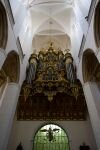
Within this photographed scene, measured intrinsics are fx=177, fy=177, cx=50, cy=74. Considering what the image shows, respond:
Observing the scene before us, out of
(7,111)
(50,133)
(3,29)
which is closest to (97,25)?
(3,29)

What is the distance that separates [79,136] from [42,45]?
340 inches

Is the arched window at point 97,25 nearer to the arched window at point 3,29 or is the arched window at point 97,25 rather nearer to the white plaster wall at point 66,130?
the arched window at point 3,29

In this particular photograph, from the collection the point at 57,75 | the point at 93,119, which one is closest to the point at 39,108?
the point at 57,75

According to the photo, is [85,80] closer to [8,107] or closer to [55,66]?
[55,66]

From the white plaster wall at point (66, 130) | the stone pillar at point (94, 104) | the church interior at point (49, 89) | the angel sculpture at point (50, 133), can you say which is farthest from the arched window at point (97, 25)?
the angel sculpture at point (50, 133)

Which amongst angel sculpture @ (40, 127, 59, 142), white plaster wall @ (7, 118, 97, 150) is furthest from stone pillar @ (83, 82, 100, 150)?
angel sculpture @ (40, 127, 59, 142)

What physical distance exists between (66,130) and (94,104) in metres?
3.08

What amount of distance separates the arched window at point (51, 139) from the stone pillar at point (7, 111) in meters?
2.75

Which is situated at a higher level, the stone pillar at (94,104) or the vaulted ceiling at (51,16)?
the vaulted ceiling at (51,16)

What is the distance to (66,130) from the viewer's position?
32.9 feet

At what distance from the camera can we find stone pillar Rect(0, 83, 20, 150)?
7259 mm

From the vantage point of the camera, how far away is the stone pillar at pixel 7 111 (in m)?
7.26

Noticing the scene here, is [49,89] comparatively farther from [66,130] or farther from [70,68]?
[66,130]

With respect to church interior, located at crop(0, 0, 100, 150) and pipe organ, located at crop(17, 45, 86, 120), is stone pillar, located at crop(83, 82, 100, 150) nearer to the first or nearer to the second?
church interior, located at crop(0, 0, 100, 150)
